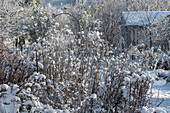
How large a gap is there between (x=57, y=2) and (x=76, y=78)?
56767 mm

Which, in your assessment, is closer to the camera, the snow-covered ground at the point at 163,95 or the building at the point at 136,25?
the snow-covered ground at the point at 163,95

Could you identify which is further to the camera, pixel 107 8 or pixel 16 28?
pixel 16 28

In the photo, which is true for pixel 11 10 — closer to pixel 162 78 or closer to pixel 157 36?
pixel 157 36

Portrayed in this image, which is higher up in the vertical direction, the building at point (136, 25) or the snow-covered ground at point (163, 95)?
the building at point (136, 25)

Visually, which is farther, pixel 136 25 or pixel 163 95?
pixel 136 25

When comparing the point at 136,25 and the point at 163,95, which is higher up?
the point at 136,25

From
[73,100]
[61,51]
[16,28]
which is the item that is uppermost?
[16,28]

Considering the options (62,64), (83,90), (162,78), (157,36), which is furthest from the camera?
(157,36)

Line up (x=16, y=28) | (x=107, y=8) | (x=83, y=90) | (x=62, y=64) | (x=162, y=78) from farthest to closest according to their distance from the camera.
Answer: (x=16, y=28)
(x=107, y=8)
(x=162, y=78)
(x=62, y=64)
(x=83, y=90)

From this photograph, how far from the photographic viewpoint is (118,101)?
2.98m

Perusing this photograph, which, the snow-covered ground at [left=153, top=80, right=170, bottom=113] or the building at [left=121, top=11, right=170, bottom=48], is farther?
the building at [left=121, top=11, right=170, bottom=48]

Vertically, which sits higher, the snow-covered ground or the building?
the building

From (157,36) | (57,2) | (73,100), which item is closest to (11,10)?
(157,36)

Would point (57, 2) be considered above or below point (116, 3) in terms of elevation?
above
